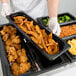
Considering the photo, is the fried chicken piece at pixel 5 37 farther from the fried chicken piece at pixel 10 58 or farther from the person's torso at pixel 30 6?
the person's torso at pixel 30 6

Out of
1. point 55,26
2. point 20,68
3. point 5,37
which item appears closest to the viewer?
point 20,68

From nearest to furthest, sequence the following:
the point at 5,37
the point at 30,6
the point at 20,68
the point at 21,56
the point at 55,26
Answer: the point at 20,68 < the point at 21,56 < the point at 5,37 < the point at 55,26 < the point at 30,6

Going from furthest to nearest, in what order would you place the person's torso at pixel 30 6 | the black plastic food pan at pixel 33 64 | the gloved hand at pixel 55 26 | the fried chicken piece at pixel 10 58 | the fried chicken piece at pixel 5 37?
the person's torso at pixel 30 6
the gloved hand at pixel 55 26
the fried chicken piece at pixel 5 37
the fried chicken piece at pixel 10 58
the black plastic food pan at pixel 33 64

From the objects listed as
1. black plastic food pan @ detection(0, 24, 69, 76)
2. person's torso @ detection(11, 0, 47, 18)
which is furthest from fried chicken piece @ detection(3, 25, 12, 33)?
person's torso @ detection(11, 0, 47, 18)

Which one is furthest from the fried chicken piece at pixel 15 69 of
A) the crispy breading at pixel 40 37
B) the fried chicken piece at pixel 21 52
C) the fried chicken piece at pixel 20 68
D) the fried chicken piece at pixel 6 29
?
the fried chicken piece at pixel 6 29

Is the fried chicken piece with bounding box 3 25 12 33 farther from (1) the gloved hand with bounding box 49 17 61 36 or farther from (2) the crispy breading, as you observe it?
(1) the gloved hand with bounding box 49 17 61 36

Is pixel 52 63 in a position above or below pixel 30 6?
below

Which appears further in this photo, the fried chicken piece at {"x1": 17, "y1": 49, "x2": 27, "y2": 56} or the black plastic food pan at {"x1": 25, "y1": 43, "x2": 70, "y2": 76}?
the fried chicken piece at {"x1": 17, "y1": 49, "x2": 27, "y2": 56}

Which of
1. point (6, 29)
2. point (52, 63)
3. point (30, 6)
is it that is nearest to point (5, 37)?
point (6, 29)

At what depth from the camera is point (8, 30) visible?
118 cm

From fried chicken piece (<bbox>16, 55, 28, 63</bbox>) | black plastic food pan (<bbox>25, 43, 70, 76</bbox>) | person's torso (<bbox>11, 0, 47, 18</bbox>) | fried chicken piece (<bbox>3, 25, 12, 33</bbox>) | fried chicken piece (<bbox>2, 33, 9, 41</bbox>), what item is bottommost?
black plastic food pan (<bbox>25, 43, 70, 76</bbox>)

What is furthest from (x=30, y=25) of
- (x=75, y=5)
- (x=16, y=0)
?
(x=75, y=5)

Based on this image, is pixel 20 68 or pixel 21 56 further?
pixel 21 56

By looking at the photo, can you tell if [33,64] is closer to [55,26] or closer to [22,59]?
[22,59]
